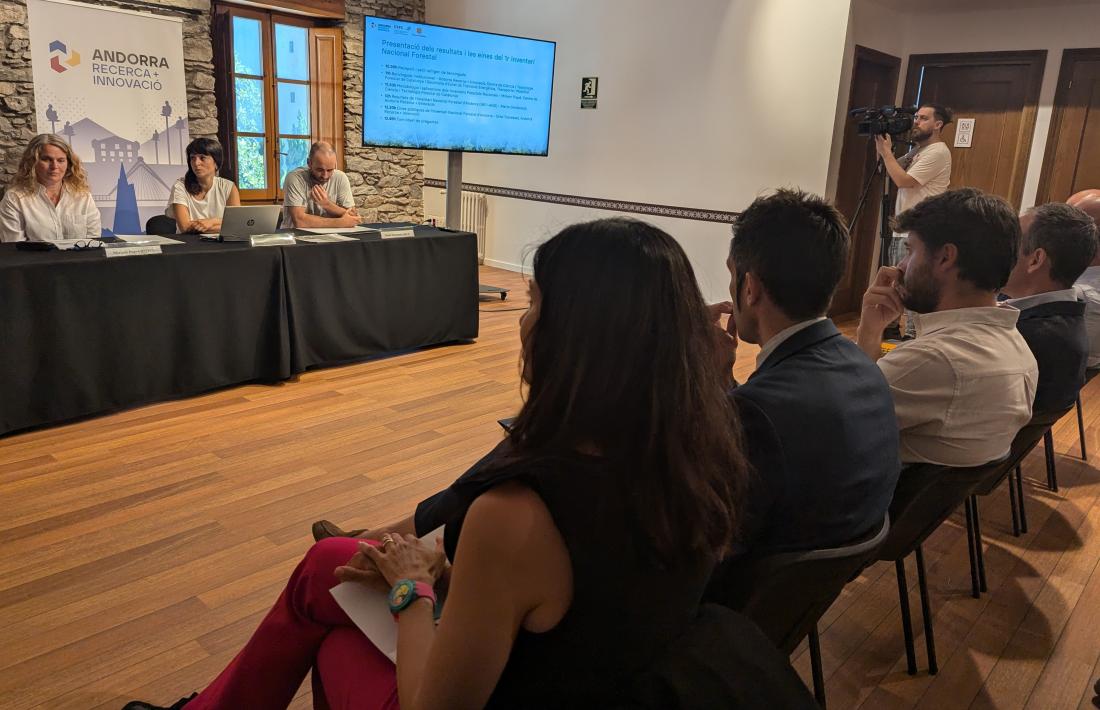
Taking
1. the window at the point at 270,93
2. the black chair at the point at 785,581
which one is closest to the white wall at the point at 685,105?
the window at the point at 270,93

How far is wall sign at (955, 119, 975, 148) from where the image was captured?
5.77m

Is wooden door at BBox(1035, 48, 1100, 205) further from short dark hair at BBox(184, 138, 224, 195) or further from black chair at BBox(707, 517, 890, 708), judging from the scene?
short dark hair at BBox(184, 138, 224, 195)

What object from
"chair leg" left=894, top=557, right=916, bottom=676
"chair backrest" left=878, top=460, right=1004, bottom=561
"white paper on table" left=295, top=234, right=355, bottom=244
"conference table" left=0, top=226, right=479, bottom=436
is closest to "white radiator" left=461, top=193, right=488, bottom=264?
"conference table" left=0, top=226, right=479, bottom=436

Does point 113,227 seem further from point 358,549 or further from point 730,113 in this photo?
point 358,549

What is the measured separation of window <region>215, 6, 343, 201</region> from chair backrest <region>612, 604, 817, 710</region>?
20.7 feet

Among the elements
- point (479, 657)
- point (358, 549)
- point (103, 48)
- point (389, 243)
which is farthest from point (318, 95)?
point (479, 657)

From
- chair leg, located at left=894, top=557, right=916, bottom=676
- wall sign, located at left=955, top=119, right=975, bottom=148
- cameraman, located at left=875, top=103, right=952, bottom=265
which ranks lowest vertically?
chair leg, located at left=894, top=557, right=916, bottom=676

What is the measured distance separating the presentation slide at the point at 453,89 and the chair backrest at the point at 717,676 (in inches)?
182

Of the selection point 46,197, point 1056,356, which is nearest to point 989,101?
point 1056,356

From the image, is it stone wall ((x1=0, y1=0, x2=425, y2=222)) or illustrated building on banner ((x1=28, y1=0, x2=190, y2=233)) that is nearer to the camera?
stone wall ((x1=0, y1=0, x2=425, y2=222))

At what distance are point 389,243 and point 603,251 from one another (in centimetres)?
340

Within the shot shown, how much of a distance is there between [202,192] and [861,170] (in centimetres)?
455

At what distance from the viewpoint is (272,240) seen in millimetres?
3662

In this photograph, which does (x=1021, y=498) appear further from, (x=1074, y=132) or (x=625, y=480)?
(x=1074, y=132)
